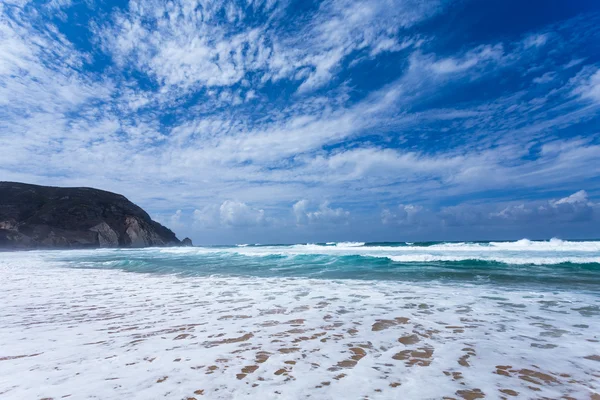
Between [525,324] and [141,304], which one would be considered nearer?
[525,324]

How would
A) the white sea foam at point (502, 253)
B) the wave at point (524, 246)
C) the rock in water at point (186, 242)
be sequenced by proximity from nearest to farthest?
the white sea foam at point (502, 253), the wave at point (524, 246), the rock in water at point (186, 242)

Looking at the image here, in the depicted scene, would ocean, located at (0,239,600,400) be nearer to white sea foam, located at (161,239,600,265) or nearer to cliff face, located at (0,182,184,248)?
white sea foam, located at (161,239,600,265)

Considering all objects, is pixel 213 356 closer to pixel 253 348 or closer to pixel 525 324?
pixel 253 348

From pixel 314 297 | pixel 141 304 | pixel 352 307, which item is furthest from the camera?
pixel 314 297

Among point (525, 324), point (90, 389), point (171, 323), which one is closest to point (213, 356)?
point (90, 389)

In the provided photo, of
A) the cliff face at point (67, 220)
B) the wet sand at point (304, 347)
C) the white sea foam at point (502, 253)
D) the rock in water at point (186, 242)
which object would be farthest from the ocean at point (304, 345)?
the rock in water at point (186, 242)

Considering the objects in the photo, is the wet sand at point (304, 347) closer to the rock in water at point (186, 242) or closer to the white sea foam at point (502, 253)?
the white sea foam at point (502, 253)

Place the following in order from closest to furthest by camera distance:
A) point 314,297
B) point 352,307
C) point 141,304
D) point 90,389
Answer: point 90,389, point 352,307, point 141,304, point 314,297

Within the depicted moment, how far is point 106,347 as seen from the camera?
4637mm

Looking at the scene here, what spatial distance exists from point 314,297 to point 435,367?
513 centimetres

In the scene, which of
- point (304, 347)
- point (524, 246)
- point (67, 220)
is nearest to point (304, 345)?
point (304, 347)

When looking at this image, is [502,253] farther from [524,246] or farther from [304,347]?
[304,347]

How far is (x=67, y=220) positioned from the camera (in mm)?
76000

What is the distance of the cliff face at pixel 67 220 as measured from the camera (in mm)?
67750
